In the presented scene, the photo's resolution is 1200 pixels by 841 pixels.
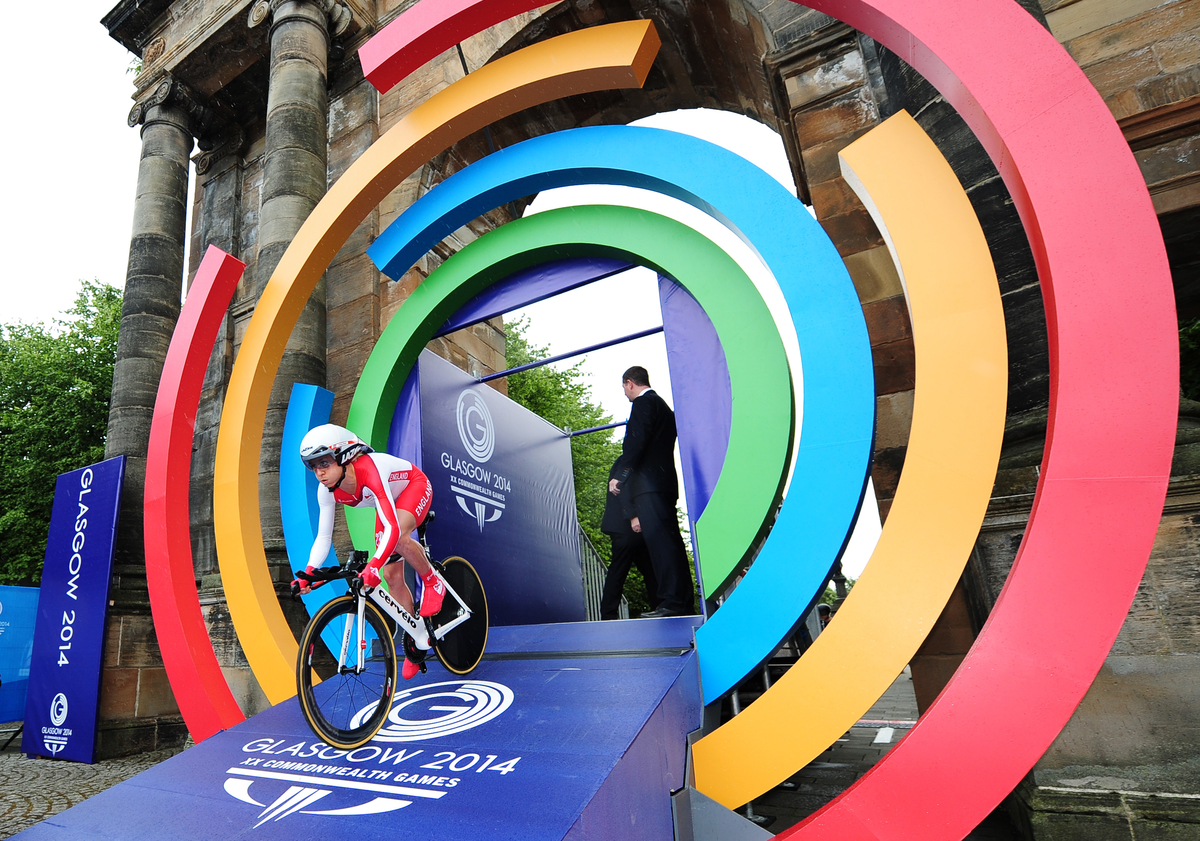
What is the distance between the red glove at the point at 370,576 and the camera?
3414mm

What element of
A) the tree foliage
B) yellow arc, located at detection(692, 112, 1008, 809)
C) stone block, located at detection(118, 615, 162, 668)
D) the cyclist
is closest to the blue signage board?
stone block, located at detection(118, 615, 162, 668)

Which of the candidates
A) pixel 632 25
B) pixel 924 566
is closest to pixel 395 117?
pixel 632 25

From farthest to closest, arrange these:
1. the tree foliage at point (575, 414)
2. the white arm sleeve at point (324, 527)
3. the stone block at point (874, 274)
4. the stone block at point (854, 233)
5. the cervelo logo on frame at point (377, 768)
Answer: the tree foliage at point (575, 414)
the stone block at point (854, 233)
the stone block at point (874, 274)
the white arm sleeve at point (324, 527)
the cervelo logo on frame at point (377, 768)

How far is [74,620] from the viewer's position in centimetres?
733

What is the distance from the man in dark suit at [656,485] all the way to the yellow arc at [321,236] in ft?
8.71

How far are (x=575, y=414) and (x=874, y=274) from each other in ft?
72.7

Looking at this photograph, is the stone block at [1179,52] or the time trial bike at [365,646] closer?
the time trial bike at [365,646]

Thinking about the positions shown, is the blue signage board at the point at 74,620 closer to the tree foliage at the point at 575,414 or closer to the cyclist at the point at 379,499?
the cyclist at the point at 379,499

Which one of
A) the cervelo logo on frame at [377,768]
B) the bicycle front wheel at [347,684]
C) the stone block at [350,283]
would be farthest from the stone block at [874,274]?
the stone block at [350,283]

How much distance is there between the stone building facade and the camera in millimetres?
3197

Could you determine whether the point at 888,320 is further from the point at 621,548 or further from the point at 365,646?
the point at 365,646

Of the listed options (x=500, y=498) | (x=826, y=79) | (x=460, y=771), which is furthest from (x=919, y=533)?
(x=500, y=498)

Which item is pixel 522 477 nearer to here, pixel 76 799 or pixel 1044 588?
pixel 76 799

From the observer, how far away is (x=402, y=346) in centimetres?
642
